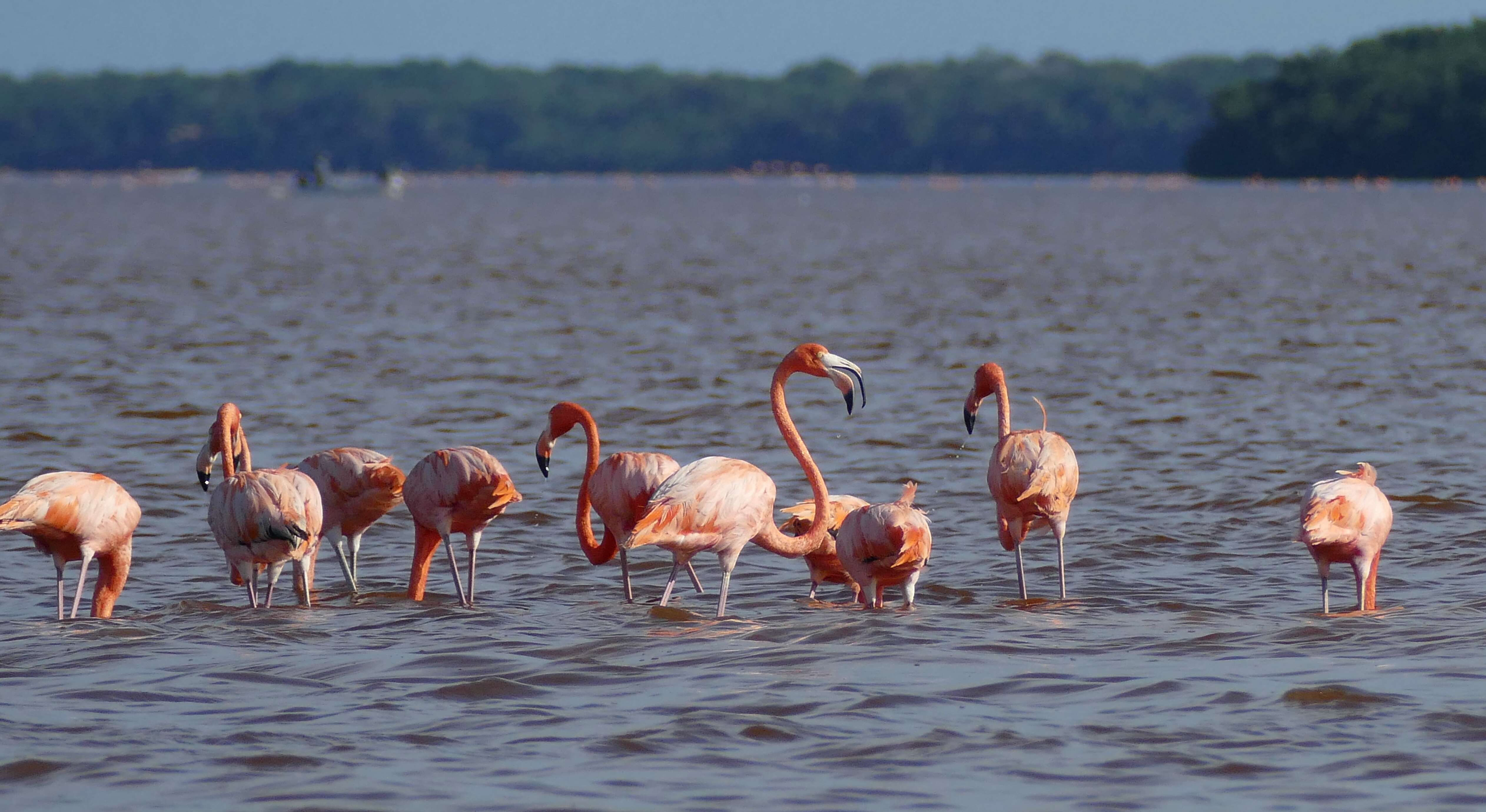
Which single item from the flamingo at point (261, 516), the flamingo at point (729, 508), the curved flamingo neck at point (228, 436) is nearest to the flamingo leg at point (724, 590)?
the flamingo at point (729, 508)

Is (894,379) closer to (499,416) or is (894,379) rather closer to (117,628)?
(499,416)

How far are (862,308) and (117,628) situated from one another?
19.9 meters

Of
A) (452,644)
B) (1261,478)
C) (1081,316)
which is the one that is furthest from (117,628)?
(1081,316)

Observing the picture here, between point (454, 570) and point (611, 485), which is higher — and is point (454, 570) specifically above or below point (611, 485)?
below

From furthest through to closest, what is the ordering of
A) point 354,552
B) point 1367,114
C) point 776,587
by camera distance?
point 1367,114, point 776,587, point 354,552

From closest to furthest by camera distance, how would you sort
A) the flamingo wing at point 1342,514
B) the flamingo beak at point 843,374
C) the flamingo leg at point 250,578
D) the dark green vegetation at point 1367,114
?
1. the flamingo wing at point 1342,514
2. the flamingo beak at point 843,374
3. the flamingo leg at point 250,578
4. the dark green vegetation at point 1367,114

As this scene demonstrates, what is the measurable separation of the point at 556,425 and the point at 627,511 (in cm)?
72

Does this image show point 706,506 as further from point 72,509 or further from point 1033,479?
point 72,509

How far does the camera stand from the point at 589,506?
9086mm

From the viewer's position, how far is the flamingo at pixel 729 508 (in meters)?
8.30

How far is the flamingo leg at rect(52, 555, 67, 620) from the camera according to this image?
28.0 ft

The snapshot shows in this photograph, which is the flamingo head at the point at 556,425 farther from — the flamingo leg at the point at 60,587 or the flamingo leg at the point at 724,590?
the flamingo leg at the point at 60,587

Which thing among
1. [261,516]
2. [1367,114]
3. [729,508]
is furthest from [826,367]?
[1367,114]

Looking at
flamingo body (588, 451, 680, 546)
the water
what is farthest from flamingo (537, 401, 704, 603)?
the water
